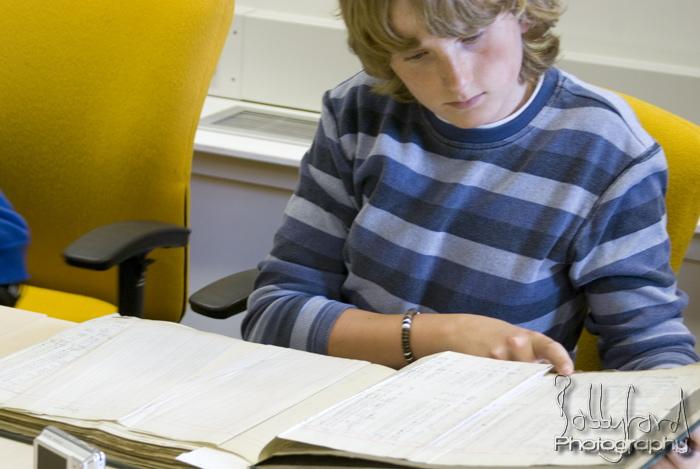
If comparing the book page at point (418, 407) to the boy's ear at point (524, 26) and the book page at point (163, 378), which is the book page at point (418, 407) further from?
the boy's ear at point (524, 26)

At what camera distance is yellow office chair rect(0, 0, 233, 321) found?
1.53 meters

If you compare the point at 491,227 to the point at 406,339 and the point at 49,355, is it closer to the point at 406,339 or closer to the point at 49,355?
the point at 406,339

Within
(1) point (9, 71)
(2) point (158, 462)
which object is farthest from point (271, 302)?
(1) point (9, 71)

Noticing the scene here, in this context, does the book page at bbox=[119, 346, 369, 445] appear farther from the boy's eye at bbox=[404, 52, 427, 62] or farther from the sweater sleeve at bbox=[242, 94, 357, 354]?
the boy's eye at bbox=[404, 52, 427, 62]

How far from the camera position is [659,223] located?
111cm

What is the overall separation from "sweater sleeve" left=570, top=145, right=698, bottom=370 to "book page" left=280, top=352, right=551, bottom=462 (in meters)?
0.27

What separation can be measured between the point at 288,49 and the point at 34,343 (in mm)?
1366

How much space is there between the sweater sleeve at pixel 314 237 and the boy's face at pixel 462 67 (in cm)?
16

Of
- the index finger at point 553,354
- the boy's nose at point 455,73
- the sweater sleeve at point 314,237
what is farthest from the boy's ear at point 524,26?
the index finger at point 553,354

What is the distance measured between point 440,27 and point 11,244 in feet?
2.32

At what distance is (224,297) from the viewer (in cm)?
131

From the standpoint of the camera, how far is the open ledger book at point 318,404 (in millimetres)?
716

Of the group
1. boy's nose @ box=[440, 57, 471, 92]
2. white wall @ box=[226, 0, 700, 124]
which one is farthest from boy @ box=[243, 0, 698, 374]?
white wall @ box=[226, 0, 700, 124]

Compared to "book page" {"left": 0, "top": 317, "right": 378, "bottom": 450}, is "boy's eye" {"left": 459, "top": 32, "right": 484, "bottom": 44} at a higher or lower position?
higher
